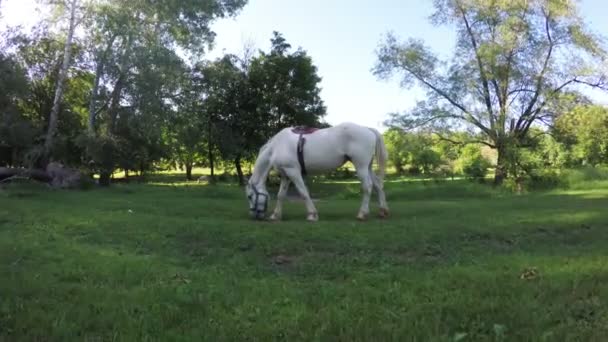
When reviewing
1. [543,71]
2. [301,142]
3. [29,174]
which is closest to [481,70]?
[543,71]

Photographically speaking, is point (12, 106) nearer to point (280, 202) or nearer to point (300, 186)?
point (280, 202)

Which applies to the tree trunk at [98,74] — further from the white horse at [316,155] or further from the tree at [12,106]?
the white horse at [316,155]

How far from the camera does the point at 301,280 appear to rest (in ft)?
19.9

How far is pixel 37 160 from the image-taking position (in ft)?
81.5

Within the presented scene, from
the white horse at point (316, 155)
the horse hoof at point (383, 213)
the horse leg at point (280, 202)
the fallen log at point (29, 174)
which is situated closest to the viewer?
the white horse at point (316, 155)

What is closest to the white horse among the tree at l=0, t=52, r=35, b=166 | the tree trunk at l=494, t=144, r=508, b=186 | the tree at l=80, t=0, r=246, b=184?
the tree at l=0, t=52, r=35, b=166

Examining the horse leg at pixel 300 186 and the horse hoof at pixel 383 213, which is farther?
the horse hoof at pixel 383 213

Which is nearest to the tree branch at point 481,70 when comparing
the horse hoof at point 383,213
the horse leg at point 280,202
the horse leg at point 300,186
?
the horse hoof at point 383,213

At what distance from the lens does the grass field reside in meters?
4.23

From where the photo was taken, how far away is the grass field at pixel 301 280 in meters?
4.23

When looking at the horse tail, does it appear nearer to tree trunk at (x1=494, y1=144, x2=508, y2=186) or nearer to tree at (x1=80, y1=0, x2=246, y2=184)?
tree at (x1=80, y1=0, x2=246, y2=184)

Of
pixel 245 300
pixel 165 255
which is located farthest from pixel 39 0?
pixel 245 300

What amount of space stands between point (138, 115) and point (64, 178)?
5.25 metres

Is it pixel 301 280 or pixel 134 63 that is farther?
pixel 134 63
